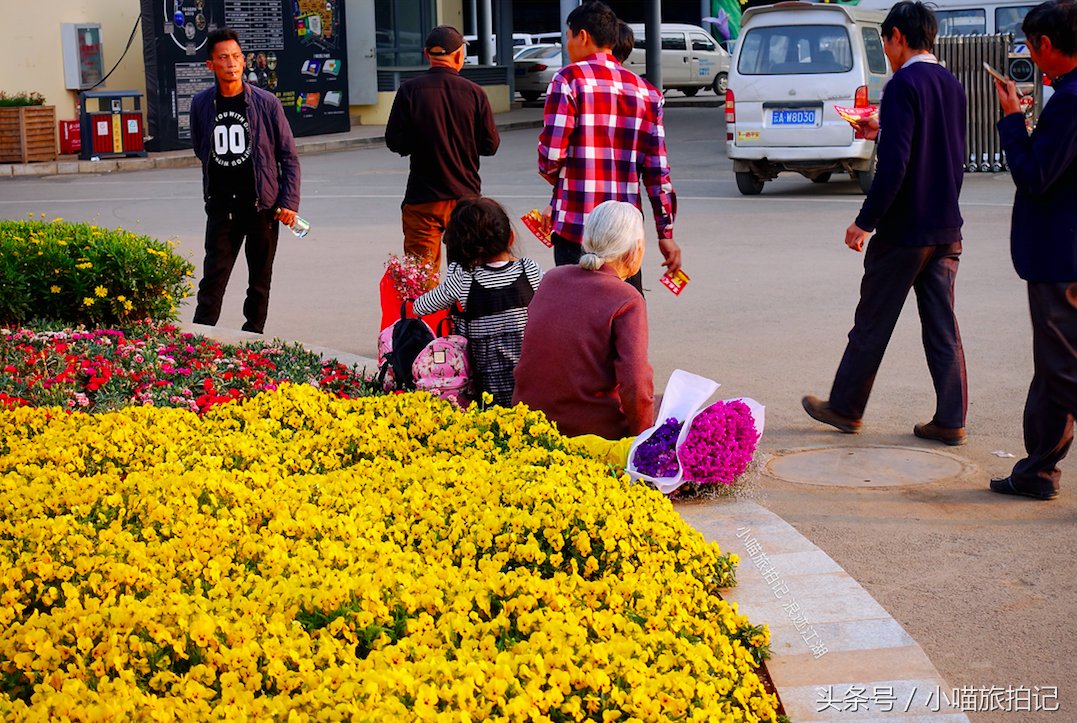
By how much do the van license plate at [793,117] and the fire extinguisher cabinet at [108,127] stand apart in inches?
462

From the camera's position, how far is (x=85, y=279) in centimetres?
789

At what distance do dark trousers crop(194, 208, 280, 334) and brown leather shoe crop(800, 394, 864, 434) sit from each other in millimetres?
3510

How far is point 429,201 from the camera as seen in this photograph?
27.5 ft

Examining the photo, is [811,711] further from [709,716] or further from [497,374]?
[497,374]

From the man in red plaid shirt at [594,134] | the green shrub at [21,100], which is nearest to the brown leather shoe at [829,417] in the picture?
the man in red plaid shirt at [594,134]

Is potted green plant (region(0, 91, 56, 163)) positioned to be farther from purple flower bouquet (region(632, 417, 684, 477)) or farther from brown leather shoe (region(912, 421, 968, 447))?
purple flower bouquet (region(632, 417, 684, 477))

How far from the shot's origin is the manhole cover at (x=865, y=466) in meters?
5.99

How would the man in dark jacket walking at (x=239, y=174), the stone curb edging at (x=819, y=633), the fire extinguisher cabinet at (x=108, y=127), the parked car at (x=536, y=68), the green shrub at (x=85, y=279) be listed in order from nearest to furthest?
the stone curb edging at (x=819, y=633) < the green shrub at (x=85, y=279) < the man in dark jacket walking at (x=239, y=174) < the fire extinguisher cabinet at (x=108, y=127) < the parked car at (x=536, y=68)

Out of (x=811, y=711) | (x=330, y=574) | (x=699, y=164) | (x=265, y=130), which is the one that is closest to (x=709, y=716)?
(x=811, y=711)

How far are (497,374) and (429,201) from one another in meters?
2.54

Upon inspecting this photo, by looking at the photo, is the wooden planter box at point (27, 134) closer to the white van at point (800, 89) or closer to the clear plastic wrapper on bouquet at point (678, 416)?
the white van at point (800, 89)

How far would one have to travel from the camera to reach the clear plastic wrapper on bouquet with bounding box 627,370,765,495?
16.2ft

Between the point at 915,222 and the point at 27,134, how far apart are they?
62.8 feet

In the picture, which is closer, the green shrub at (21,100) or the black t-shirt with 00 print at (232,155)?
the black t-shirt with 00 print at (232,155)
